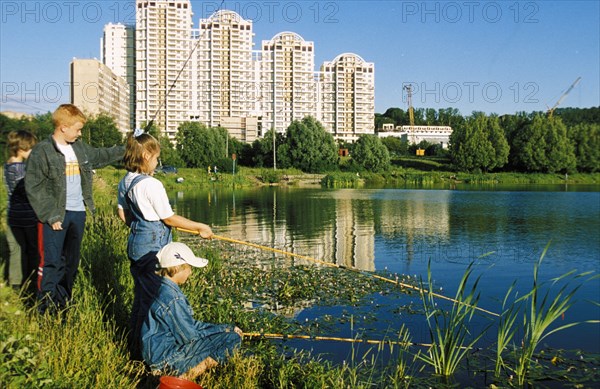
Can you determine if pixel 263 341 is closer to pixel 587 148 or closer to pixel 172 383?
pixel 172 383

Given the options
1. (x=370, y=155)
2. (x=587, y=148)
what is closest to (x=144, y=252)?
(x=370, y=155)

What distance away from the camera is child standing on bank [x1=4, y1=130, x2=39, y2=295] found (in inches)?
219

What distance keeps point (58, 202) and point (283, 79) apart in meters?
104

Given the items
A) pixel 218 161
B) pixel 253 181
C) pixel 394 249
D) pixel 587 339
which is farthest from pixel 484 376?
pixel 218 161

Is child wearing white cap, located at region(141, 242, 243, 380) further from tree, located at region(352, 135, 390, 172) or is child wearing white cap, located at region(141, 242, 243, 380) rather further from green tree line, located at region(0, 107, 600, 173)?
tree, located at region(352, 135, 390, 172)

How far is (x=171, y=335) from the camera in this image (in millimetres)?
3992

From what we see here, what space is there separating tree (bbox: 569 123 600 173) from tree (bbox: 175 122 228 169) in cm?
4323

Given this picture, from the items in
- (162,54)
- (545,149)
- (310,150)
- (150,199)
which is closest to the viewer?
(150,199)

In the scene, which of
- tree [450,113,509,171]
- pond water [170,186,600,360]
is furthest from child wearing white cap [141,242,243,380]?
tree [450,113,509,171]

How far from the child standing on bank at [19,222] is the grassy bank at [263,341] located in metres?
0.54

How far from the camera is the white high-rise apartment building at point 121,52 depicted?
103875mm

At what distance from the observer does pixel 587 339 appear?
6895 millimetres

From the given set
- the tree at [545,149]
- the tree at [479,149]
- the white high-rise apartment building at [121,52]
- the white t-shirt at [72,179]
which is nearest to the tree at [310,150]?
the tree at [479,149]

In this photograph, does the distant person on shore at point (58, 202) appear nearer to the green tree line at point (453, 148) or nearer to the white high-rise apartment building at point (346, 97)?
the green tree line at point (453, 148)
